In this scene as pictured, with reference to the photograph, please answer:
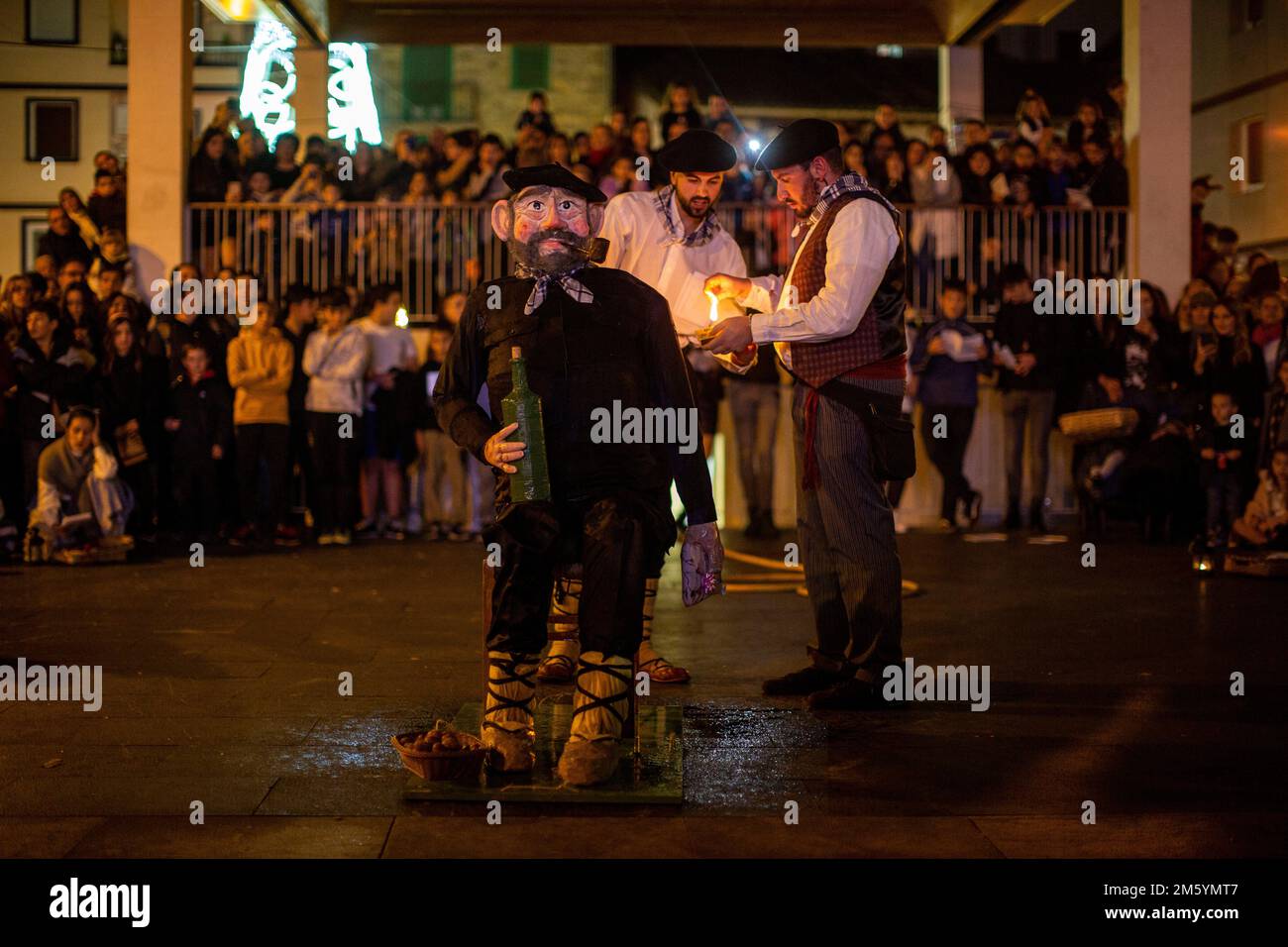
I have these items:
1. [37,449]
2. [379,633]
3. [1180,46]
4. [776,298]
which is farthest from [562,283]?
[1180,46]

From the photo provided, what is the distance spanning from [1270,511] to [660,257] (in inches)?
251

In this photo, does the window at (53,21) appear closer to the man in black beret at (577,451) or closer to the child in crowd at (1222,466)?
the child in crowd at (1222,466)

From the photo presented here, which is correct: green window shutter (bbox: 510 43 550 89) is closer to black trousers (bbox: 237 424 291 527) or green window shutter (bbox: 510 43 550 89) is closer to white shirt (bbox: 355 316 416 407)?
white shirt (bbox: 355 316 416 407)

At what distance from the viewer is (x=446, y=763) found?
486cm

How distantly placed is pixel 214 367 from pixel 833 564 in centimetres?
Answer: 796

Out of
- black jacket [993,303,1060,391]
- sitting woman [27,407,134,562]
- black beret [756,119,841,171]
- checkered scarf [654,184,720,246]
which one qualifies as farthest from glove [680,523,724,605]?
black jacket [993,303,1060,391]

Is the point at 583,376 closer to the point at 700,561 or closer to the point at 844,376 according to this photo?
the point at 700,561

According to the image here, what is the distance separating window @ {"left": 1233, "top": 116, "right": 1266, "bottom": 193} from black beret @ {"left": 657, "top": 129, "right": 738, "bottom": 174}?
88.6 feet

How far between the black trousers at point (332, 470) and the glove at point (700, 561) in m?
8.15

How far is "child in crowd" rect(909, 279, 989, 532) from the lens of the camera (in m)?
14.1

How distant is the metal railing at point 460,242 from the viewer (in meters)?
16.1

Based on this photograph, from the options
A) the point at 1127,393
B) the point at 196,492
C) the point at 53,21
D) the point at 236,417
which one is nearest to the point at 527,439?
the point at 236,417

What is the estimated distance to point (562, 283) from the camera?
5.32 m

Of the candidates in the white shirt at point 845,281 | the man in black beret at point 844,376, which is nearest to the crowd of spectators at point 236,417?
the man in black beret at point 844,376
